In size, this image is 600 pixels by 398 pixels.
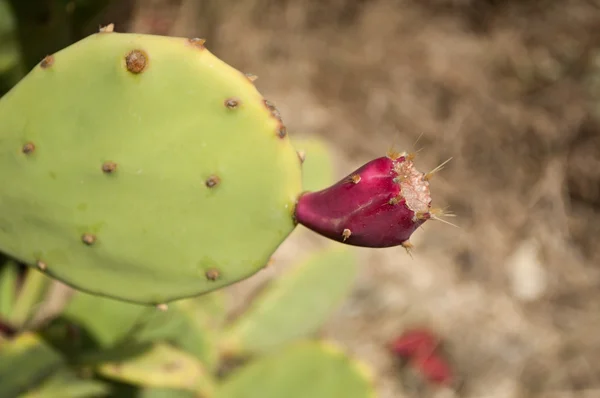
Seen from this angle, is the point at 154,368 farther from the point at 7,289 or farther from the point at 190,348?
the point at 7,289

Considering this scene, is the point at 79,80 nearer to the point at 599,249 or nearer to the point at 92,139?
the point at 92,139

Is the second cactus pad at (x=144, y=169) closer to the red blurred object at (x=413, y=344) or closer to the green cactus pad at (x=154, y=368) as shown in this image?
the green cactus pad at (x=154, y=368)

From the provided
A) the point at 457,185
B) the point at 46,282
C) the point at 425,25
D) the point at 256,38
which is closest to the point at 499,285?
the point at 457,185

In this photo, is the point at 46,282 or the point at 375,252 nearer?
the point at 46,282

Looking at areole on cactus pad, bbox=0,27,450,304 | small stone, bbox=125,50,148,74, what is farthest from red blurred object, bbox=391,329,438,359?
small stone, bbox=125,50,148,74

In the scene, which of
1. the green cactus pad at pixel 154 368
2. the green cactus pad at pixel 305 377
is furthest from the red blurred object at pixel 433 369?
the green cactus pad at pixel 154 368

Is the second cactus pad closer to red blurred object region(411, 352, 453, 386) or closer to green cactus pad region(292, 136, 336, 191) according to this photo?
green cactus pad region(292, 136, 336, 191)

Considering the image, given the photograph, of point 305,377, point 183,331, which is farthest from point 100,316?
point 305,377
